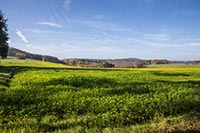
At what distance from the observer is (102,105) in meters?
16.2

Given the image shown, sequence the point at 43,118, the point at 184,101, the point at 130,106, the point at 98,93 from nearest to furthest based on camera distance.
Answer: the point at 43,118 → the point at 130,106 → the point at 184,101 → the point at 98,93

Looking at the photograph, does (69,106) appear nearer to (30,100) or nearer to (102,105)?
(102,105)

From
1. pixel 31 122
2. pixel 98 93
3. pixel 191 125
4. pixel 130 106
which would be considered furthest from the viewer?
pixel 98 93

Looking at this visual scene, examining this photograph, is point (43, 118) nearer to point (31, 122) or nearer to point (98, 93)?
point (31, 122)

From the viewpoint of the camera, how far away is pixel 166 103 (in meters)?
16.9

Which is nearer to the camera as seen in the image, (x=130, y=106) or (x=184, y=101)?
(x=130, y=106)

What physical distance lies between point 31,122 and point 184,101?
10236 mm

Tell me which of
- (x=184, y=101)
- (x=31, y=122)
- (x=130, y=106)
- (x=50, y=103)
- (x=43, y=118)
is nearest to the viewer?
(x=31, y=122)

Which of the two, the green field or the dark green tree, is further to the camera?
the dark green tree

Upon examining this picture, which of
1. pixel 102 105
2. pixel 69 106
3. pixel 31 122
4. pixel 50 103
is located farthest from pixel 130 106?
pixel 31 122

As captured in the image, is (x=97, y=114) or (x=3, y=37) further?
(x=3, y=37)

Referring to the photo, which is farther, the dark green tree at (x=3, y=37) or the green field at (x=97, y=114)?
the dark green tree at (x=3, y=37)

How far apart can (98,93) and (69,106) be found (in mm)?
5285

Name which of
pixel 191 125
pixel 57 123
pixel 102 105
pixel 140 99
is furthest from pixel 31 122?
pixel 140 99
